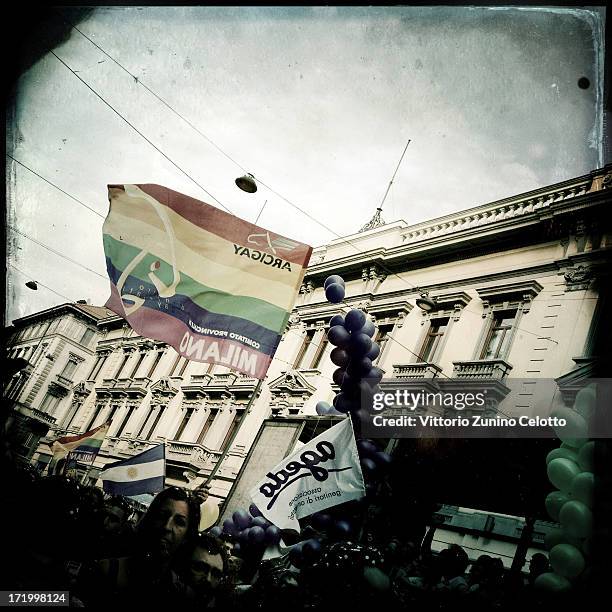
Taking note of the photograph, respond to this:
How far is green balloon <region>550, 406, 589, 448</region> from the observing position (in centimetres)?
486

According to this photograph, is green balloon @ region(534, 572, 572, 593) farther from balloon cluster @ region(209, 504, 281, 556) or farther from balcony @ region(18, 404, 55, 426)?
balcony @ region(18, 404, 55, 426)

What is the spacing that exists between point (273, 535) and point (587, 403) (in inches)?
196

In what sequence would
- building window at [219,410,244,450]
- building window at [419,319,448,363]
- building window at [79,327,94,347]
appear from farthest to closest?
building window at [79,327,94,347] < building window at [219,410,244,450] < building window at [419,319,448,363]

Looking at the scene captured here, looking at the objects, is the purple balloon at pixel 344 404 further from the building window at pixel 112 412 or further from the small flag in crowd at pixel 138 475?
the building window at pixel 112 412

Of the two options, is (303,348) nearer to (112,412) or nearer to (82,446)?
(82,446)

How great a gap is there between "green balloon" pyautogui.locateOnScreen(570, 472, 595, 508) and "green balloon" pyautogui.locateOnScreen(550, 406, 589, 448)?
37 cm

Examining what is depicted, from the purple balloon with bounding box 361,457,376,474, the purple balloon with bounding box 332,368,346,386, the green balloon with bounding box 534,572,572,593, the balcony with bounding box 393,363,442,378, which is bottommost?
the green balloon with bounding box 534,572,572,593

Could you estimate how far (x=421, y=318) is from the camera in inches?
529

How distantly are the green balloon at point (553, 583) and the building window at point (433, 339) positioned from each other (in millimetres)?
8237

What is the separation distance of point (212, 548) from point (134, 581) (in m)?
1.00

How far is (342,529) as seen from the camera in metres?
6.63

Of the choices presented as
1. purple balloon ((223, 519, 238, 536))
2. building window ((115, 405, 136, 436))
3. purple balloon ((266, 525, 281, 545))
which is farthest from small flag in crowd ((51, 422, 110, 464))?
building window ((115, 405, 136, 436))

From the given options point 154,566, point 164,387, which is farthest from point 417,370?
point 164,387

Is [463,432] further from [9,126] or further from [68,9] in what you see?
[9,126]
